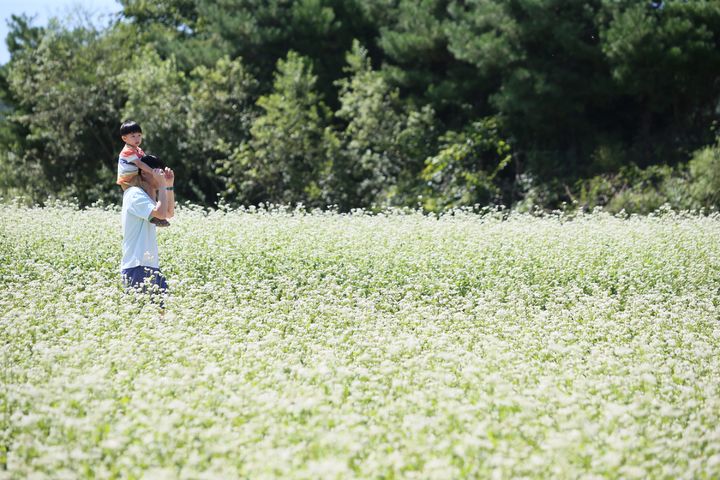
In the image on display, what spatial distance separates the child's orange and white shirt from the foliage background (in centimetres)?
1077

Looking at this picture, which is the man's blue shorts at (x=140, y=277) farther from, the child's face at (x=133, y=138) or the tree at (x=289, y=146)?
the tree at (x=289, y=146)

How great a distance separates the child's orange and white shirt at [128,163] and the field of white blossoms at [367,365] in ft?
3.45

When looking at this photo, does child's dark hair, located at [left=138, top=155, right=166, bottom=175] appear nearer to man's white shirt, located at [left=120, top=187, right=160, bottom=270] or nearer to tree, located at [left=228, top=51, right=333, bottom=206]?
man's white shirt, located at [left=120, top=187, right=160, bottom=270]

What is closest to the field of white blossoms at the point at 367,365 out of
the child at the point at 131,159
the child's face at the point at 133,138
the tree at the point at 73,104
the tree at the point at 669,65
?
the child at the point at 131,159

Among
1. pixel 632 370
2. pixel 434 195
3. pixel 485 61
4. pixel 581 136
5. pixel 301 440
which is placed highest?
pixel 485 61

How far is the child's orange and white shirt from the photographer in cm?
671

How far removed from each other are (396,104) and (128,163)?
13.5 m

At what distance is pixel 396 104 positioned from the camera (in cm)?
1962

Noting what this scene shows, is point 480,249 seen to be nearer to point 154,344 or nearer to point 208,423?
point 154,344

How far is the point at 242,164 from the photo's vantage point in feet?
65.5

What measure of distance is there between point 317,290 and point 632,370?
336 centimetres

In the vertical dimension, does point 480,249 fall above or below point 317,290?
above

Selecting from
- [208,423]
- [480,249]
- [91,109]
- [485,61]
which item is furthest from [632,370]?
[91,109]

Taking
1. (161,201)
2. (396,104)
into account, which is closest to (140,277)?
(161,201)
